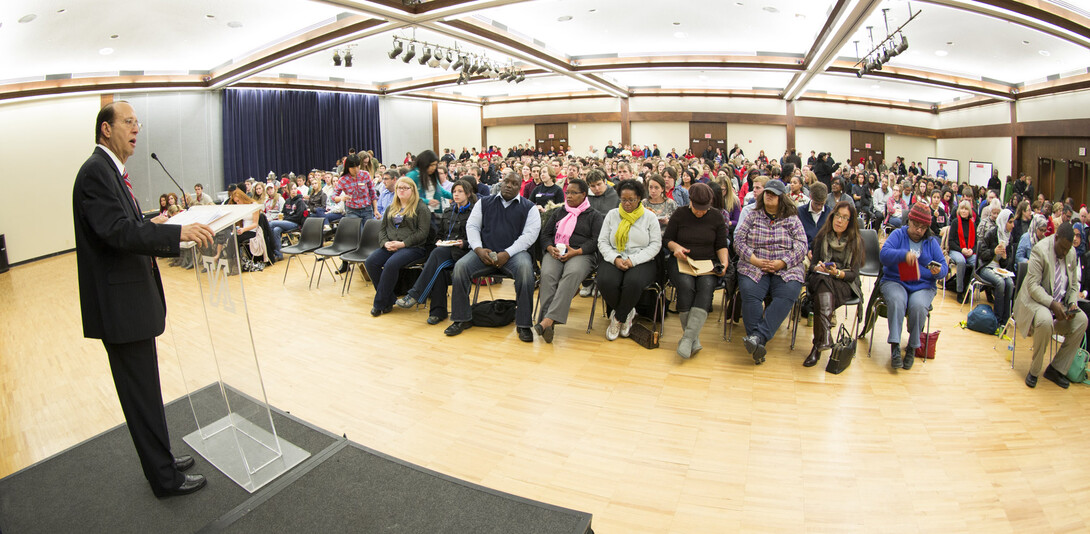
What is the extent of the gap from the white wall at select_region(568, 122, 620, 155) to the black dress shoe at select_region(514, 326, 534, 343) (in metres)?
16.6

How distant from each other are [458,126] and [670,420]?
62.2 feet

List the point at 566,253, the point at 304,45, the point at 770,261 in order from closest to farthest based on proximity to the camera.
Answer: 1. the point at 770,261
2. the point at 566,253
3. the point at 304,45

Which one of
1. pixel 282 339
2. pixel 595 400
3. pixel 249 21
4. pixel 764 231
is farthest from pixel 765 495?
pixel 249 21

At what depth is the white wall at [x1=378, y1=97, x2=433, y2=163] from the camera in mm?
17719

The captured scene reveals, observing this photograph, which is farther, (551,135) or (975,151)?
(551,135)

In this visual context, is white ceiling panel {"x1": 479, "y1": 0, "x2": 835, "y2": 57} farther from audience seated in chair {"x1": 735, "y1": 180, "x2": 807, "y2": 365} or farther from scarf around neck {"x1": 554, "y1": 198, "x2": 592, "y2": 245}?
audience seated in chair {"x1": 735, "y1": 180, "x2": 807, "y2": 365}

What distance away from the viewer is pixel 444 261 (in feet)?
16.6

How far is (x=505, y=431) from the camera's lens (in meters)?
3.03

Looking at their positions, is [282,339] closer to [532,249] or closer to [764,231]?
[532,249]

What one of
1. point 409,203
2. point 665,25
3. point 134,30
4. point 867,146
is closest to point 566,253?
point 409,203

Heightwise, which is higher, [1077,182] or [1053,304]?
[1077,182]

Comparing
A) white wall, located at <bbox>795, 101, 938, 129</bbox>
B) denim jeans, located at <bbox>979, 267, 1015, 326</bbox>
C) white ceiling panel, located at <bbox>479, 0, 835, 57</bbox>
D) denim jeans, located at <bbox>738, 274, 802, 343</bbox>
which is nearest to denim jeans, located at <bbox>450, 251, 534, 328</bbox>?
denim jeans, located at <bbox>738, 274, 802, 343</bbox>

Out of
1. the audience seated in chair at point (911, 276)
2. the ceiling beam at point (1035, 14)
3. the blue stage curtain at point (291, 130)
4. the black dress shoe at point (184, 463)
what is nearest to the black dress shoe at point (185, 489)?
the black dress shoe at point (184, 463)

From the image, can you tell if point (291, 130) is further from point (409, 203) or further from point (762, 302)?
point (762, 302)
